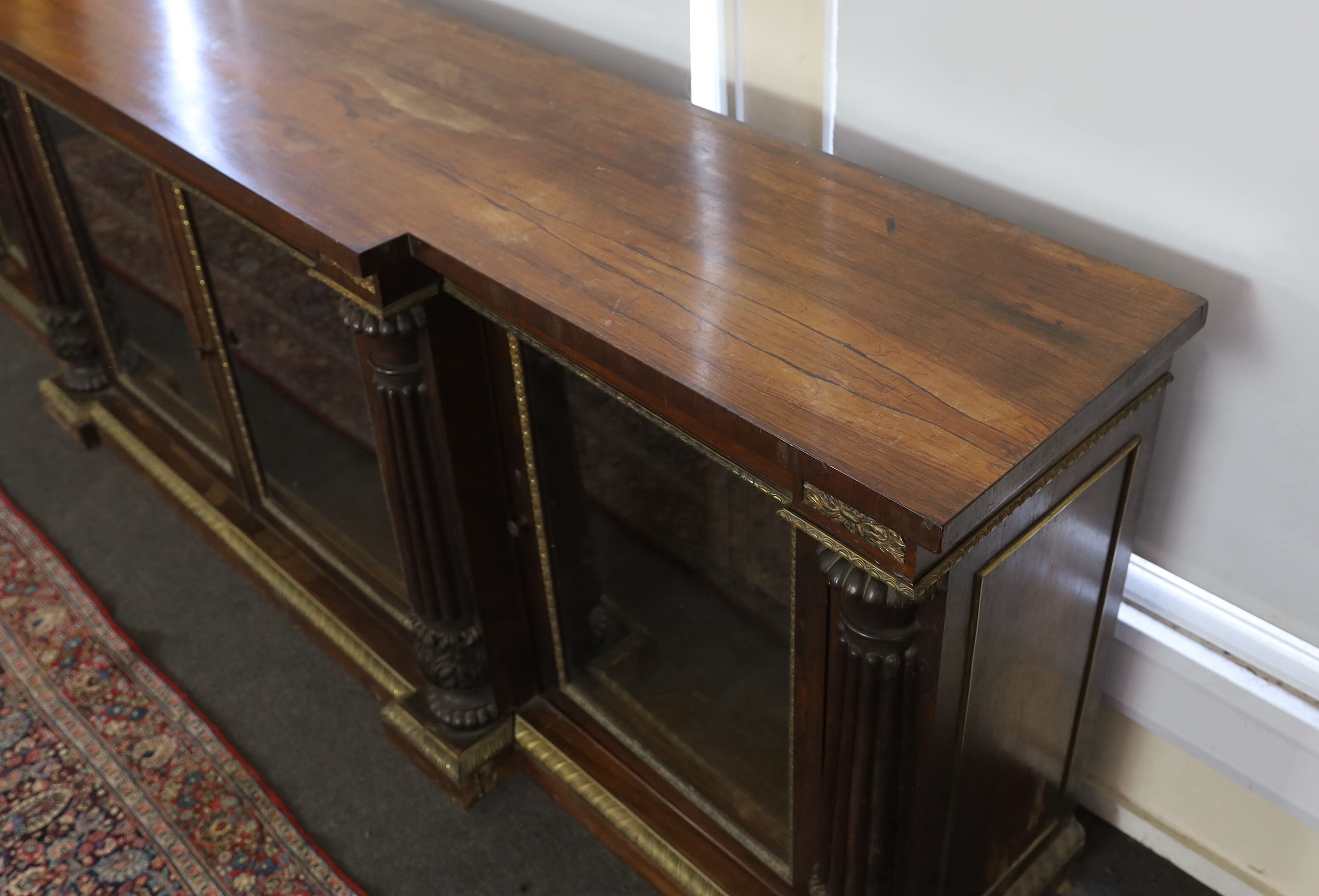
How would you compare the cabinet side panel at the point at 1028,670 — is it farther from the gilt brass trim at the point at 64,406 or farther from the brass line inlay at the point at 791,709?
the gilt brass trim at the point at 64,406

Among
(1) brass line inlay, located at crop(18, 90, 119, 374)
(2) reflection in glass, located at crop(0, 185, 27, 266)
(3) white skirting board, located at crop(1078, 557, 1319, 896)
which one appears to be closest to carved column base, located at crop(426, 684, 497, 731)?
(3) white skirting board, located at crop(1078, 557, 1319, 896)

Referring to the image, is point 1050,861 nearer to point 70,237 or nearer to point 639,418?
point 639,418

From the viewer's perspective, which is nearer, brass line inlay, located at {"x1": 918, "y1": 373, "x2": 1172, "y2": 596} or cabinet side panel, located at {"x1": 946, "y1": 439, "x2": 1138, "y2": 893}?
brass line inlay, located at {"x1": 918, "y1": 373, "x2": 1172, "y2": 596}

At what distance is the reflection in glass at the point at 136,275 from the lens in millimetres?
1302

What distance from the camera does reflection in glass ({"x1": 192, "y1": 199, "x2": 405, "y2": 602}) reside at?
1.12 metres

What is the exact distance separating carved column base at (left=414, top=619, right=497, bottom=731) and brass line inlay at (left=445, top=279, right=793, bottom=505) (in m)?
0.37

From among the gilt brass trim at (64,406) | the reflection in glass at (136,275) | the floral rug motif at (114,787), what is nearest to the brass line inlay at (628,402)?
the reflection in glass at (136,275)

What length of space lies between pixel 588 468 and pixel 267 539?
69cm

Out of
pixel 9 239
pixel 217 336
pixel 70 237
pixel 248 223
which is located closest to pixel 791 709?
pixel 248 223

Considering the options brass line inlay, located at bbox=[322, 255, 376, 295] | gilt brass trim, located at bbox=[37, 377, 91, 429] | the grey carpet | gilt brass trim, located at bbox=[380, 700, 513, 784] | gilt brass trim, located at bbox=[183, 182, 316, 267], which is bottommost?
the grey carpet

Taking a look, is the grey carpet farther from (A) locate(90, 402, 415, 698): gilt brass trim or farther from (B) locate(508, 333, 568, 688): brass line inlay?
→ (B) locate(508, 333, 568, 688): brass line inlay

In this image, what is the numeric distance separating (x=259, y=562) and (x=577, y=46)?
76 cm

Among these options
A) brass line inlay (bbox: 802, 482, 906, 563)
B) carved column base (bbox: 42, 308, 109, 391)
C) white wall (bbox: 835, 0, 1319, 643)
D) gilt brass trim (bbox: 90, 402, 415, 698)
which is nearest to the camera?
brass line inlay (bbox: 802, 482, 906, 563)

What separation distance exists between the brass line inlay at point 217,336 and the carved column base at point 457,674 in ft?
1.19
